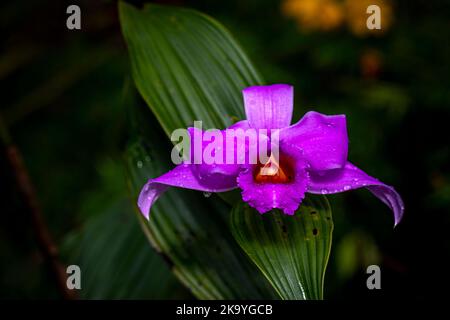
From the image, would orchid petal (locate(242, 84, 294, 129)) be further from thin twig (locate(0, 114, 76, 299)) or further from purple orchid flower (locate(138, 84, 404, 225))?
thin twig (locate(0, 114, 76, 299))

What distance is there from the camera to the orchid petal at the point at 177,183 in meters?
0.66

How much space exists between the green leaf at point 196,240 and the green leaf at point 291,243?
188mm

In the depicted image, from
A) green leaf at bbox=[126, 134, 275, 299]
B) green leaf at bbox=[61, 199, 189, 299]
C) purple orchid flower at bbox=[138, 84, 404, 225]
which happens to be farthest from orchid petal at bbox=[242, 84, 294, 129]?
green leaf at bbox=[61, 199, 189, 299]

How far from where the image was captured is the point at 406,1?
5.89 ft

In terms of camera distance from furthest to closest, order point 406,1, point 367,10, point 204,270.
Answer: point 406,1
point 367,10
point 204,270

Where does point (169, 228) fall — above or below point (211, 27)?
below

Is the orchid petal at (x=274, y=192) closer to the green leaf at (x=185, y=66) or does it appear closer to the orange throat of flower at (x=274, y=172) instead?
the orange throat of flower at (x=274, y=172)

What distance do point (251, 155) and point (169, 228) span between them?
0.27 metres

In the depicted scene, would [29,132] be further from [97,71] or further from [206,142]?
[206,142]

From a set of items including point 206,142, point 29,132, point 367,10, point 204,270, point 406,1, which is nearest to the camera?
point 206,142

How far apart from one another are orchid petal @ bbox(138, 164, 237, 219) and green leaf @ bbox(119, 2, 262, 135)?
0.43ft

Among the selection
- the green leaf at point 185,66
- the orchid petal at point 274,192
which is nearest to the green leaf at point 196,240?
the green leaf at point 185,66
